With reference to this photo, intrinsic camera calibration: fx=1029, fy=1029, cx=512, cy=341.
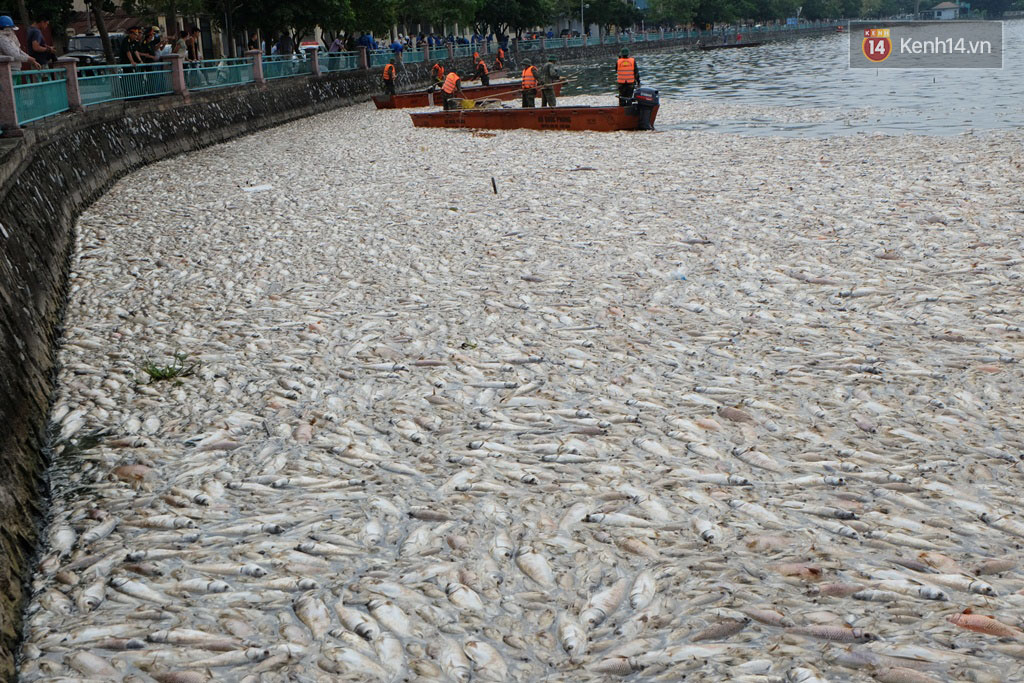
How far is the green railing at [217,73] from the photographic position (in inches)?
1026

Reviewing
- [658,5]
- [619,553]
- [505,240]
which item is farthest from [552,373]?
[658,5]

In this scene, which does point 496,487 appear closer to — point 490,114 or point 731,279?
point 731,279

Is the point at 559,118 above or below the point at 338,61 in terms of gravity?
below

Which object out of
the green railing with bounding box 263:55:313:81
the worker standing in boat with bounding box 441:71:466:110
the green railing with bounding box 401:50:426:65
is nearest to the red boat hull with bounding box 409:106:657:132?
the worker standing in boat with bounding box 441:71:466:110

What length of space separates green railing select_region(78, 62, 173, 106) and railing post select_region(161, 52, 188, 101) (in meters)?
0.14

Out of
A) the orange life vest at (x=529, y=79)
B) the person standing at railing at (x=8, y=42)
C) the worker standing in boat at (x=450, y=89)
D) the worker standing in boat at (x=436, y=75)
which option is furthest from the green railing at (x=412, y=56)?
the person standing at railing at (x=8, y=42)

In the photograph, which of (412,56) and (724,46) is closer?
(412,56)

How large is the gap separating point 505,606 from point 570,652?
484 millimetres

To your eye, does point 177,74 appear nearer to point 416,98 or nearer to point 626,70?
point 626,70

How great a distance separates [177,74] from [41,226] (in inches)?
559

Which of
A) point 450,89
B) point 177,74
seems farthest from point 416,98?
point 177,74

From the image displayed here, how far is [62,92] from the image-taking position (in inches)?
680

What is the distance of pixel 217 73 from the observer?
92.4 feet

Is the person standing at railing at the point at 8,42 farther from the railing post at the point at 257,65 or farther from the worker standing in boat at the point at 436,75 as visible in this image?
the worker standing in boat at the point at 436,75
